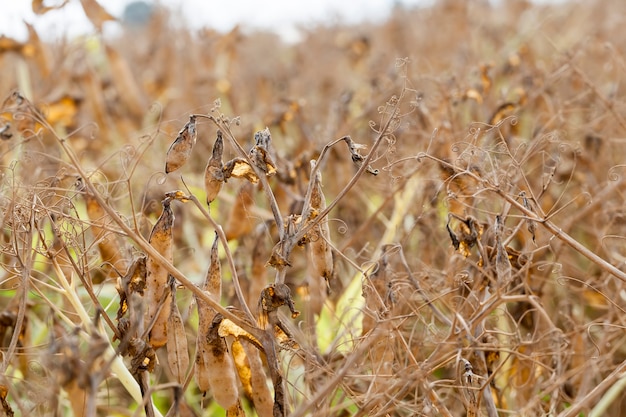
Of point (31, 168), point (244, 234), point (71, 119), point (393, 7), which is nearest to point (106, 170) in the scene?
point (71, 119)

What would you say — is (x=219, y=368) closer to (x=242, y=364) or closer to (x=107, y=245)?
(x=242, y=364)

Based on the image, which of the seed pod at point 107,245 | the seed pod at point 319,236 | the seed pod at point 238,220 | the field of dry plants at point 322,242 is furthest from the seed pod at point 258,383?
the seed pod at point 238,220

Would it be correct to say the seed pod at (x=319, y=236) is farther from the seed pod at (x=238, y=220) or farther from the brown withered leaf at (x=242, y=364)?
the seed pod at (x=238, y=220)

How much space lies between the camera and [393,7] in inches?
154

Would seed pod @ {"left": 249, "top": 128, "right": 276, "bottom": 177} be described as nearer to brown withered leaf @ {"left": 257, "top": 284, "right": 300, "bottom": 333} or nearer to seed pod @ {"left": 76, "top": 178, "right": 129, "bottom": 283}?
brown withered leaf @ {"left": 257, "top": 284, "right": 300, "bottom": 333}

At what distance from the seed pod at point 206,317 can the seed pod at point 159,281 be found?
0.06 metres

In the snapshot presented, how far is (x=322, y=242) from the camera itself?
2.76 ft

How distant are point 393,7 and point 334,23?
47 centimetres

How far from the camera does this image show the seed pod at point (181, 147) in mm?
811

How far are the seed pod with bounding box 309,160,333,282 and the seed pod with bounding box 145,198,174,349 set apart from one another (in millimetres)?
158

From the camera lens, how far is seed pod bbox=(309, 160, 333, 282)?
80 centimetres

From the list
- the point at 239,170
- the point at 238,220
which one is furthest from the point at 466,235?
the point at 238,220

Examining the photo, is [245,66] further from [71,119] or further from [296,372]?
[296,372]

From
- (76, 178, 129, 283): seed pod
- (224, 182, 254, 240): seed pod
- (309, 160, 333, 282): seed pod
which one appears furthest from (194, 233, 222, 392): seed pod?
(224, 182, 254, 240): seed pod
